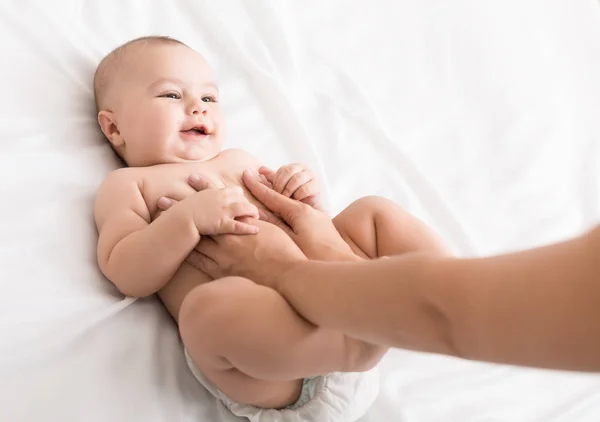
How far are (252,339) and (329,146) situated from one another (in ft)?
2.38

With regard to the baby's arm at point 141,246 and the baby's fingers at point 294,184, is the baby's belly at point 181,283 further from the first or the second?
the baby's fingers at point 294,184

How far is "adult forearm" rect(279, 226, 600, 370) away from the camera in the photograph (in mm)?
Answer: 501

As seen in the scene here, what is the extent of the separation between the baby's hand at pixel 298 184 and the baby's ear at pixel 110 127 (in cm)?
Answer: 28

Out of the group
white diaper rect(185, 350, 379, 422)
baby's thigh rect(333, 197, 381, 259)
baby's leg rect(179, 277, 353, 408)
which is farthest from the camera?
baby's thigh rect(333, 197, 381, 259)

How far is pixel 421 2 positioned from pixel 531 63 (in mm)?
323

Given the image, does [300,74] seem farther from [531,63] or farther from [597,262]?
[597,262]

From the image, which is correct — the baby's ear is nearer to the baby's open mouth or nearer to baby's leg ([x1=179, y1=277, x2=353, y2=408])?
the baby's open mouth

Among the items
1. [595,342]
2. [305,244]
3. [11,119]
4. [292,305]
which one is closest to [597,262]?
[595,342]

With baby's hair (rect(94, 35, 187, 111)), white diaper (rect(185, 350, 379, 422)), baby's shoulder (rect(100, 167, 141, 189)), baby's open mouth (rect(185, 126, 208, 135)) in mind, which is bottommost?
white diaper (rect(185, 350, 379, 422))

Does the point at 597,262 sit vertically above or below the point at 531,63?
above

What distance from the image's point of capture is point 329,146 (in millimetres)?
1425

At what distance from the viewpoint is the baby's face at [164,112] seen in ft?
3.73

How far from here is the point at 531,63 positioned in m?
1.71

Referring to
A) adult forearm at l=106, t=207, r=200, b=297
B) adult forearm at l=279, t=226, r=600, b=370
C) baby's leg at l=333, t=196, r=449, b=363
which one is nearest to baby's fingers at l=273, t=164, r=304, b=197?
baby's leg at l=333, t=196, r=449, b=363
